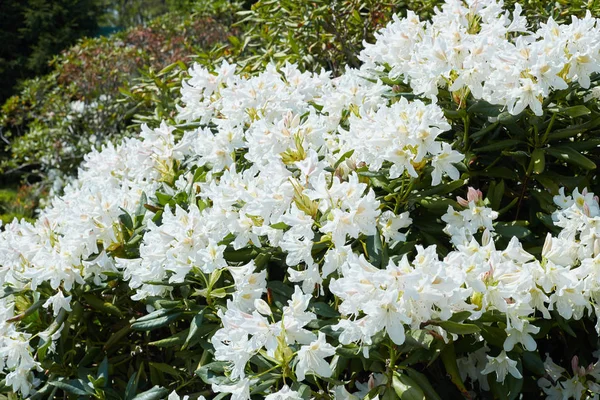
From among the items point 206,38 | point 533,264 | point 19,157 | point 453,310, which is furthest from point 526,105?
point 19,157

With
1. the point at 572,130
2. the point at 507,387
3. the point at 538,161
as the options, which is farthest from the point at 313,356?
the point at 572,130

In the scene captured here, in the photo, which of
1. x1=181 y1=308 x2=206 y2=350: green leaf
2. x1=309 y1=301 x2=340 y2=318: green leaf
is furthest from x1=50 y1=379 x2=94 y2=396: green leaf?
x1=309 y1=301 x2=340 y2=318: green leaf

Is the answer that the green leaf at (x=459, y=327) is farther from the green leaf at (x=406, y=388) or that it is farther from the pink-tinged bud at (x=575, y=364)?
the pink-tinged bud at (x=575, y=364)

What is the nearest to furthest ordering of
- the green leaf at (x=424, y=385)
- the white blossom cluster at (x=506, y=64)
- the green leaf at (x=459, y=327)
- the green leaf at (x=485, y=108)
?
the green leaf at (x=459, y=327) → the green leaf at (x=424, y=385) → the white blossom cluster at (x=506, y=64) → the green leaf at (x=485, y=108)

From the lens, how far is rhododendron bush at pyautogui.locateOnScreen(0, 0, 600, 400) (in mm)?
1588

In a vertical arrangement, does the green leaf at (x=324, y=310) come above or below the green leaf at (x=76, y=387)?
above

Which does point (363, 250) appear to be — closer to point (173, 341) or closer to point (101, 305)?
point (173, 341)

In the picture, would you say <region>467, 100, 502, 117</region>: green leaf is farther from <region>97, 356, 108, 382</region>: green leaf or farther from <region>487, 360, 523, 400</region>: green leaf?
<region>97, 356, 108, 382</region>: green leaf

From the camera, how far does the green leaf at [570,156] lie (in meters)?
1.91

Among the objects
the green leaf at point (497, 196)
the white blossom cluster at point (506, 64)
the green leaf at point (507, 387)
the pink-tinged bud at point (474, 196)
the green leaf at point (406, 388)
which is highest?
the white blossom cluster at point (506, 64)

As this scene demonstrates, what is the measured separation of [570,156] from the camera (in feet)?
6.37

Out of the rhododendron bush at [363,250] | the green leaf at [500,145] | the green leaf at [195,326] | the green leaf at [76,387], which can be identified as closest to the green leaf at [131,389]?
the rhododendron bush at [363,250]

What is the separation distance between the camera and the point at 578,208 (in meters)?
1.79

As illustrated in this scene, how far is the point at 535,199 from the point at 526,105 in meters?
0.36
